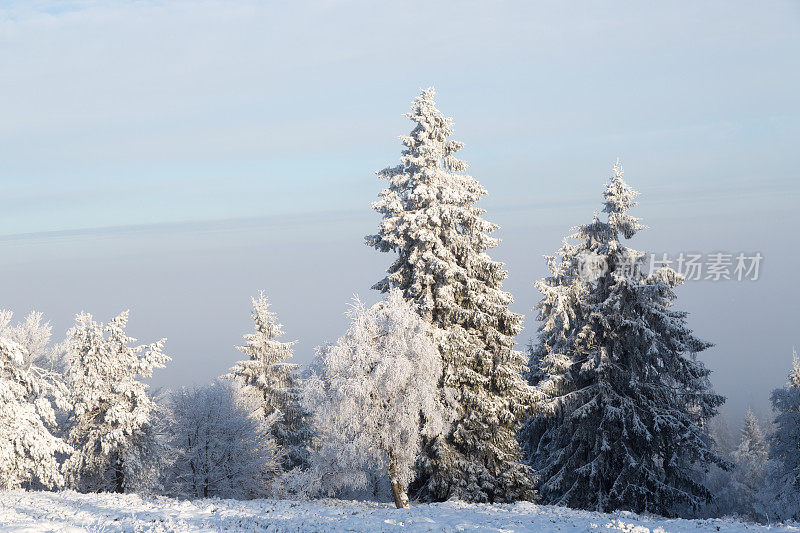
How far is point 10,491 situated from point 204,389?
14.8m

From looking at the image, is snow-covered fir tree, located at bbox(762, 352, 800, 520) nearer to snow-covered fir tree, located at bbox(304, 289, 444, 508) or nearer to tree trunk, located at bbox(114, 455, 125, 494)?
snow-covered fir tree, located at bbox(304, 289, 444, 508)

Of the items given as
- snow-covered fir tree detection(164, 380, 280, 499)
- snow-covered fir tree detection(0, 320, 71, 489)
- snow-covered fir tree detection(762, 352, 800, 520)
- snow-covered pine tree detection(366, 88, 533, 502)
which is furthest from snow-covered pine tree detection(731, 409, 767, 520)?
snow-covered fir tree detection(0, 320, 71, 489)

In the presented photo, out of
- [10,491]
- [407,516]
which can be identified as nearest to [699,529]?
[407,516]

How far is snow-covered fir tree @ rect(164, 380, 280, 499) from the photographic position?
37812mm

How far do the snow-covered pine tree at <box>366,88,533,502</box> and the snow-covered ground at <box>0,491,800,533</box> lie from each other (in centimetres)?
273

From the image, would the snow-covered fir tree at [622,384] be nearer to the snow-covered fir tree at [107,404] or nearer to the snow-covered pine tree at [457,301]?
the snow-covered pine tree at [457,301]

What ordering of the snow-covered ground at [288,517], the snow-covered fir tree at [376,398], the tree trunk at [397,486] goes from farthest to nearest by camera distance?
the tree trunk at [397,486]
the snow-covered fir tree at [376,398]
the snow-covered ground at [288,517]

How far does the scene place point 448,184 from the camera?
86.3 ft

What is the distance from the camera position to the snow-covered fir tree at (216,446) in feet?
124

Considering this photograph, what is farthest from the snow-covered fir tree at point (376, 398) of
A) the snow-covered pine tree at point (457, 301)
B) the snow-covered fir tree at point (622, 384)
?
the snow-covered fir tree at point (622, 384)

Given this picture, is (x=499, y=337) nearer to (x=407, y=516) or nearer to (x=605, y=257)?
(x=605, y=257)

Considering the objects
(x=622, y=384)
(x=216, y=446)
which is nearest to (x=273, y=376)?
(x=216, y=446)

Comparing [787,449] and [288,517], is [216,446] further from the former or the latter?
[787,449]

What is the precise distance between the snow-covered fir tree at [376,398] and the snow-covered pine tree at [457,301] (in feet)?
5.46
